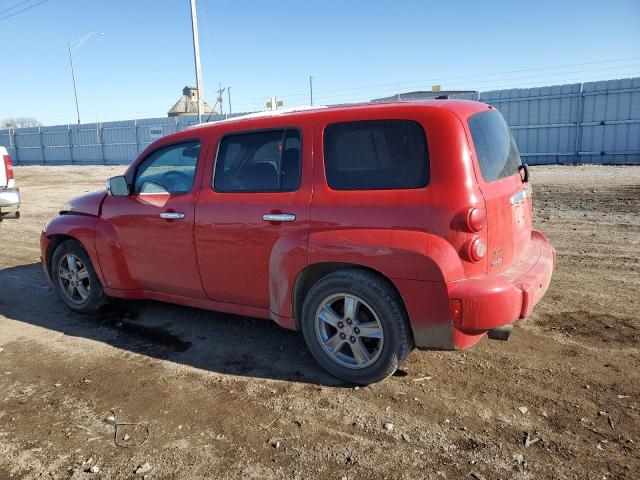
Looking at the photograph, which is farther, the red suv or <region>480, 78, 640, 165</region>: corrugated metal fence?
<region>480, 78, 640, 165</region>: corrugated metal fence

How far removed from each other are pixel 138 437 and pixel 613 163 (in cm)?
2060

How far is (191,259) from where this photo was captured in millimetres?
4461

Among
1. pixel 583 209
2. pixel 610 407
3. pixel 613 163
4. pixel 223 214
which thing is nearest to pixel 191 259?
pixel 223 214

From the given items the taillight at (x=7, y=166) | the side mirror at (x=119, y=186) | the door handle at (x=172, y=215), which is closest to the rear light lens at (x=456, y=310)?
the door handle at (x=172, y=215)

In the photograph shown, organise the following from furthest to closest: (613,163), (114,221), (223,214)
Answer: (613,163) < (114,221) < (223,214)

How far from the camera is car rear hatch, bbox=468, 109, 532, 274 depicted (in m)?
3.43

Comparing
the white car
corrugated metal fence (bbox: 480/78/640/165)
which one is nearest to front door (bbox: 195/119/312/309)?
the white car

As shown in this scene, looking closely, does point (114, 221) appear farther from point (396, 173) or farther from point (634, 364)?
point (634, 364)

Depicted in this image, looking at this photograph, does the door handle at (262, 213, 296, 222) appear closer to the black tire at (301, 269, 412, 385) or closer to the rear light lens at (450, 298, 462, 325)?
the black tire at (301, 269, 412, 385)

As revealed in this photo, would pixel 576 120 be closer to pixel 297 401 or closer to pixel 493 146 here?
pixel 493 146

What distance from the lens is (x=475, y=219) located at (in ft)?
10.6

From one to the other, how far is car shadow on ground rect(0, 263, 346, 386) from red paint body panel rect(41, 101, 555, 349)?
0.35 m

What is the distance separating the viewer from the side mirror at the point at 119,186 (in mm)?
4855

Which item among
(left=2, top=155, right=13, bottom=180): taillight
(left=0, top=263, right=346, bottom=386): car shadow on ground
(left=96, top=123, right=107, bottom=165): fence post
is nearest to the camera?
(left=0, top=263, right=346, bottom=386): car shadow on ground
